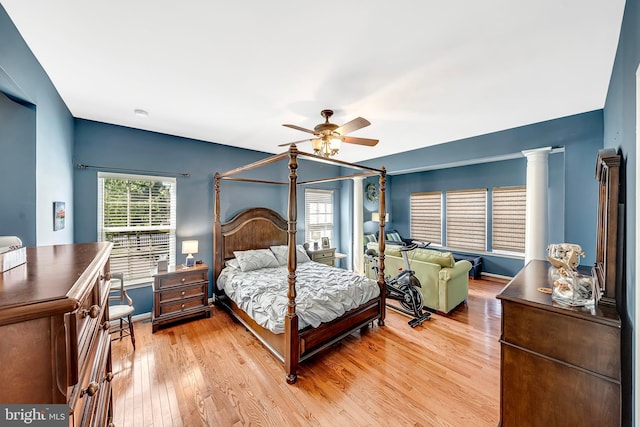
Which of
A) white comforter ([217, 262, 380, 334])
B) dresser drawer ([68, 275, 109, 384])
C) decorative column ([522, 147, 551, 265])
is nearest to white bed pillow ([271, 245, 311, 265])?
white comforter ([217, 262, 380, 334])

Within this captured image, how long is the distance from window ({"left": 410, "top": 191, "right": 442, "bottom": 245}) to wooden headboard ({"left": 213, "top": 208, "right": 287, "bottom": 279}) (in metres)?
3.98

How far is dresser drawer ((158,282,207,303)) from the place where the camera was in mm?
3277

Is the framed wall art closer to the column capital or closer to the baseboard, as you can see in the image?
the column capital

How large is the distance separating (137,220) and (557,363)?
452 centimetres

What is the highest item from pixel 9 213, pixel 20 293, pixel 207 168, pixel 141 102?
pixel 141 102

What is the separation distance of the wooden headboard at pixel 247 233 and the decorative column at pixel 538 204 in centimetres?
387

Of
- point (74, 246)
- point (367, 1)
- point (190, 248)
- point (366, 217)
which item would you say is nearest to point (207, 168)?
point (190, 248)

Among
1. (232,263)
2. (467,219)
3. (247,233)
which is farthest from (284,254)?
(467,219)

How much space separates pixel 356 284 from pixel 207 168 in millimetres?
2988

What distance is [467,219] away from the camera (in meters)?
6.08

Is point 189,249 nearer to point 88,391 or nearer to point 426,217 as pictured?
point 88,391

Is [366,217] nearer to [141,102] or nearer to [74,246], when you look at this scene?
[141,102]

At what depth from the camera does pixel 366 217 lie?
6.88 meters

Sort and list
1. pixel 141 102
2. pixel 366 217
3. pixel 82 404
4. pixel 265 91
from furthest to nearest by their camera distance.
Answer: pixel 366 217, pixel 141 102, pixel 265 91, pixel 82 404
